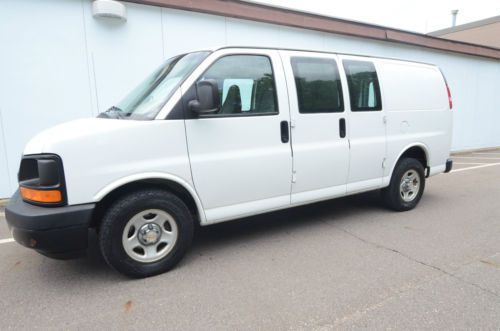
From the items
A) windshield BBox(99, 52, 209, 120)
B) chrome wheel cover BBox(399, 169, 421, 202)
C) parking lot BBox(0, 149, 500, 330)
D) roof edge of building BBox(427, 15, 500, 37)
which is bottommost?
parking lot BBox(0, 149, 500, 330)

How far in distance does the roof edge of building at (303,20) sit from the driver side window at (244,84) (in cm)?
374

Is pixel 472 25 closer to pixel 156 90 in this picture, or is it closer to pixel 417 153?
pixel 417 153

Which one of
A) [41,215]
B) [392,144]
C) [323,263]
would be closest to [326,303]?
[323,263]

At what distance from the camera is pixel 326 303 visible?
270 cm

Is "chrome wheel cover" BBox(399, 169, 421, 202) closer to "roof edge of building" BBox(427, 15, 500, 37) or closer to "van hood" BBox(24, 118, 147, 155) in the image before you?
"van hood" BBox(24, 118, 147, 155)

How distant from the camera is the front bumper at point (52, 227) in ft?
8.76

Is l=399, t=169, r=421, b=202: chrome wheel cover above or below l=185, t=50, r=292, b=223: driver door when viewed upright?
below

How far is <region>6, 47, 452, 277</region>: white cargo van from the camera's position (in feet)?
9.13

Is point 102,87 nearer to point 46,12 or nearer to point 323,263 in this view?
point 46,12

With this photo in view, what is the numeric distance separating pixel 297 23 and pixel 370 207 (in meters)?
4.92

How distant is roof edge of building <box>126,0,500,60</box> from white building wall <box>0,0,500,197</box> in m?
0.19

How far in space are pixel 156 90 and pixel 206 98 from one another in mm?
676

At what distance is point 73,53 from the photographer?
5.92m

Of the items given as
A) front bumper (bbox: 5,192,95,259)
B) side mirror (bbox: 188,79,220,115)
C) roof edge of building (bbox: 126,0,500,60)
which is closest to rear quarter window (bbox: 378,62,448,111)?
side mirror (bbox: 188,79,220,115)
